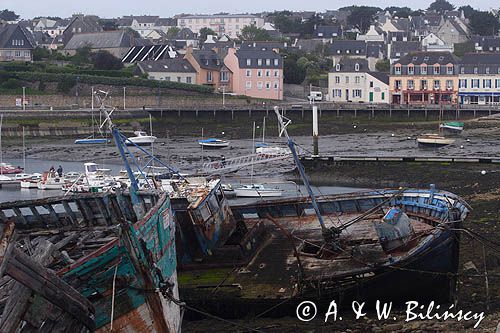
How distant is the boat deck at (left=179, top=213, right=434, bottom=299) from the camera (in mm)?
20922

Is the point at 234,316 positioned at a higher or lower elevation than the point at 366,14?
lower

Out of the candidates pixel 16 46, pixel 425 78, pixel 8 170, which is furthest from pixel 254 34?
pixel 8 170

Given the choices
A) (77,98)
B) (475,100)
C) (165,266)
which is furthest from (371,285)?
(475,100)

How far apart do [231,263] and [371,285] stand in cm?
332

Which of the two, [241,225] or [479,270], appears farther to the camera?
[241,225]

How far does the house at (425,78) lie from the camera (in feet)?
309

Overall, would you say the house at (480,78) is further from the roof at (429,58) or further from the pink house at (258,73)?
the pink house at (258,73)

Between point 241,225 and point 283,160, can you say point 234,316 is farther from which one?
point 283,160

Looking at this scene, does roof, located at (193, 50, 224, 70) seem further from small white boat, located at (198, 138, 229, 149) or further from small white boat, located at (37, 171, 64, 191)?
small white boat, located at (37, 171, 64, 191)

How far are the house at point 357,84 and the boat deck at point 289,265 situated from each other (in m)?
73.6

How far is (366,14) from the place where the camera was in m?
159

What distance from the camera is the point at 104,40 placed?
115000 mm

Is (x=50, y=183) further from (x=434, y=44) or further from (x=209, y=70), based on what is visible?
(x=434, y=44)

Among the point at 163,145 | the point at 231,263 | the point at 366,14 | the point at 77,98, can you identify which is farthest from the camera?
the point at 366,14
